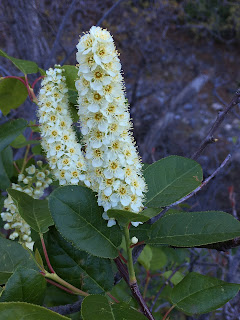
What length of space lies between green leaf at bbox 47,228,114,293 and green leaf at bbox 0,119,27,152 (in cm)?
40

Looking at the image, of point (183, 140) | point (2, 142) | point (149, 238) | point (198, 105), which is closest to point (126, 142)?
point (149, 238)

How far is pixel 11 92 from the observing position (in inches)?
55.6

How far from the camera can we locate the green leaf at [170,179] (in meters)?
1.04

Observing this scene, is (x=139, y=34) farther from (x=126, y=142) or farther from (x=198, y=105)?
(x=126, y=142)

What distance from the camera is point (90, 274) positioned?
3.54ft

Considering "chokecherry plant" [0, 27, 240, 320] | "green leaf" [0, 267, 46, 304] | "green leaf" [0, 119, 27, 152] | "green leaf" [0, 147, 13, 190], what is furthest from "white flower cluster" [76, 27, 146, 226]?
"green leaf" [0, 147, 13, 190]

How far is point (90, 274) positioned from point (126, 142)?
402 millimetres

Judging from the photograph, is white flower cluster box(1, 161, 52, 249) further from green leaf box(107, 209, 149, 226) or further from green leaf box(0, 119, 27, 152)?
green leaf box(107, 209, 149, 226)

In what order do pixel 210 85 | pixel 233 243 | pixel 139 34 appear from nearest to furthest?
pixel 233 243, pixel 139 34, pixel 210 85

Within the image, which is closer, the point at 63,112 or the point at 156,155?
the point at 63,112

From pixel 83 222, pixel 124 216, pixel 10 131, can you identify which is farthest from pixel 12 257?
pixel 10 131

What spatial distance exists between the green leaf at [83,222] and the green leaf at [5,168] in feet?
2.30

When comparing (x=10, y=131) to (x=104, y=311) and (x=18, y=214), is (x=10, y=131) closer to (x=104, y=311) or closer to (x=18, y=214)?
(x=18, y=214)

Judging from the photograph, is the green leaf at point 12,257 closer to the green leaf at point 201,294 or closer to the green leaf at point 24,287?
the green leaf at point 24,287
